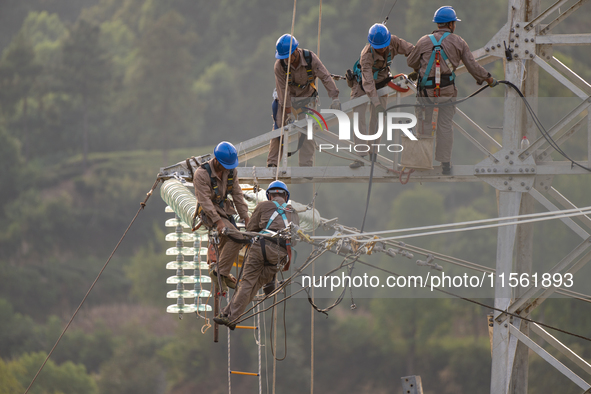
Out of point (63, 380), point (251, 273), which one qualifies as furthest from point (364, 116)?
point (63, 380)

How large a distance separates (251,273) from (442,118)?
285 cm

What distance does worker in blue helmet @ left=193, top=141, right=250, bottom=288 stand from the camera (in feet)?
26.5

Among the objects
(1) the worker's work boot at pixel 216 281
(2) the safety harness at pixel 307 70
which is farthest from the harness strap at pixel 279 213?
(2) the safety harness at pixel 307 70

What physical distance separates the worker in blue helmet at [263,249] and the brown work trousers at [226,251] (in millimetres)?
335

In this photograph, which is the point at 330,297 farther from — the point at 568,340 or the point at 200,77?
the point at 200,77

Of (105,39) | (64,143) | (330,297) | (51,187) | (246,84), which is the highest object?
(105,39)

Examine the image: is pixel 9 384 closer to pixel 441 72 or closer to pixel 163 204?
pixel 163 204

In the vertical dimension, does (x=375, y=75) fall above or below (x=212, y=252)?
above

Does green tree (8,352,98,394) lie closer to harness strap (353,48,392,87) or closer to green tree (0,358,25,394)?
green tree (0,358,25,394)

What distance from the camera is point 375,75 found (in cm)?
920

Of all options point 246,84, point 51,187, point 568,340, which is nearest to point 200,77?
point 246,84

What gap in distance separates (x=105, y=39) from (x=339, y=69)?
17399 millimetres

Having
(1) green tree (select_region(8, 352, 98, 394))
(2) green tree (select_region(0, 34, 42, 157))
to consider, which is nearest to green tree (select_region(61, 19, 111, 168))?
(2) green tree (select_region(0, 34, 42, 157))

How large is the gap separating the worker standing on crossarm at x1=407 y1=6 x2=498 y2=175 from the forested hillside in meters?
21.4
